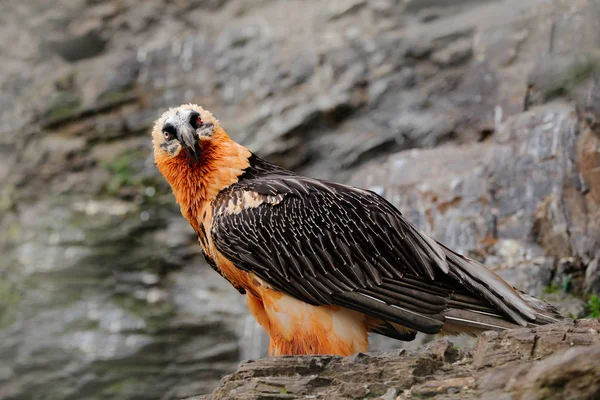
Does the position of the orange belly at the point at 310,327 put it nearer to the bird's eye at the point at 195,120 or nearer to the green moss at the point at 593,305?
the bird's eye at the point at 195,120

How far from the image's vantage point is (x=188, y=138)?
6.29 meters

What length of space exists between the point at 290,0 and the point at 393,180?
5.67 metres

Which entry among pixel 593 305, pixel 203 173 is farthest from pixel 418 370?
pixel 593 305

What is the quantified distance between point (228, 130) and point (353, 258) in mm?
8356

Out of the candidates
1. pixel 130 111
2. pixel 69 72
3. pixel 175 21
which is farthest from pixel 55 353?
pixel 175 21

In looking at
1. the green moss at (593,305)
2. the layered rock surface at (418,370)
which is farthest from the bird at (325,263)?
the green moss at (593,305)

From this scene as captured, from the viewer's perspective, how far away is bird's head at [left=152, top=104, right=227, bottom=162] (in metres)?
6.34

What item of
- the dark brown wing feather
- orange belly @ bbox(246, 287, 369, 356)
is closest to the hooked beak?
the dark brown wing feather

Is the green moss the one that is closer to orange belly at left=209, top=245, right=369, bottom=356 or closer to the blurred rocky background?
the blurred rocky background

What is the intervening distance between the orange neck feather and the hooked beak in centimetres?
13

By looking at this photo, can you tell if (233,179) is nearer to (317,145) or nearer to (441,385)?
(441,385)

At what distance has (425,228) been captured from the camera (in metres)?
10.4

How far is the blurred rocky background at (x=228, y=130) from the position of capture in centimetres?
1075

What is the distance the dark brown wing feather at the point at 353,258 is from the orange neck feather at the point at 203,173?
149mm
